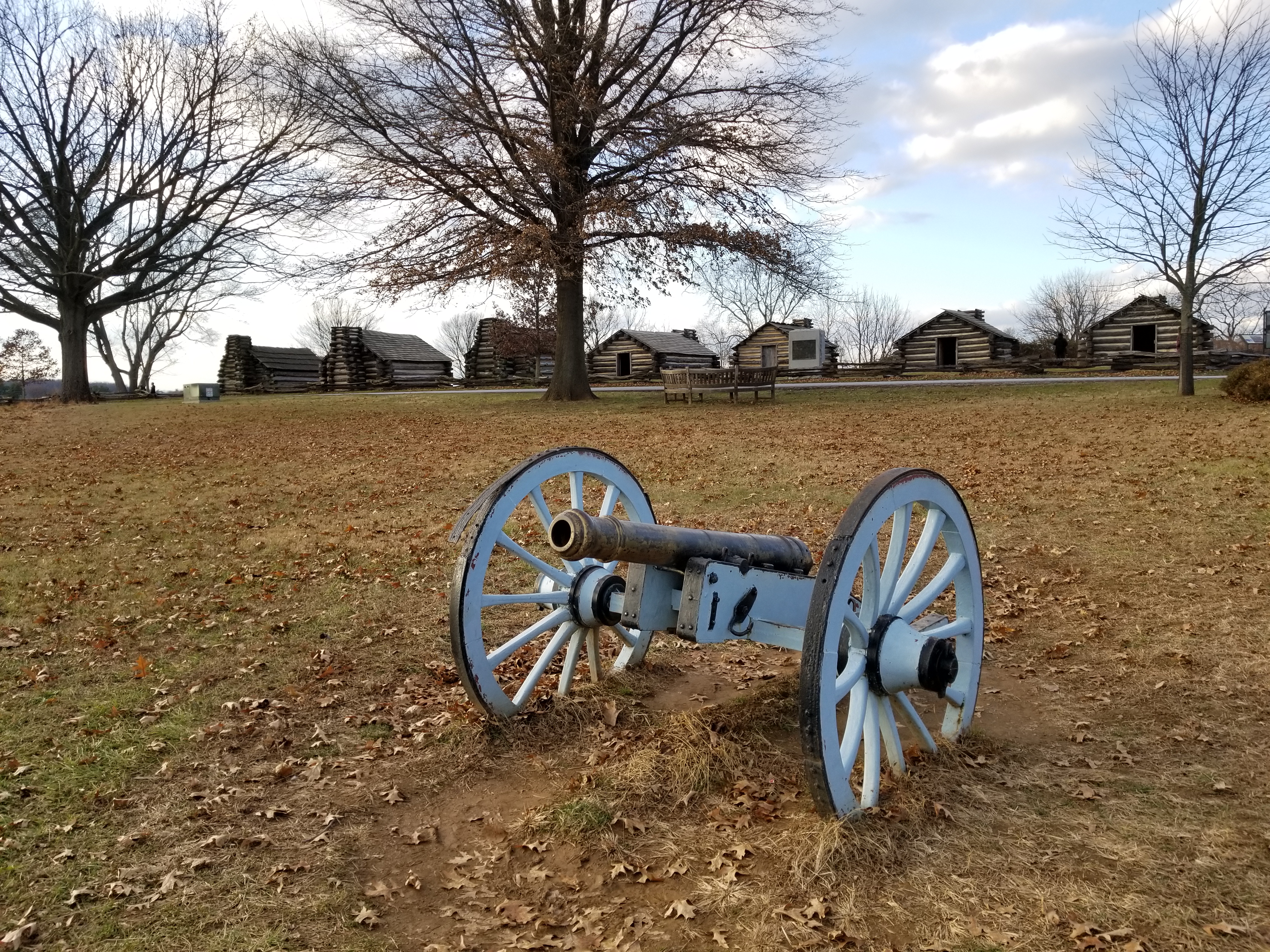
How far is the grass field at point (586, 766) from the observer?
125 inches

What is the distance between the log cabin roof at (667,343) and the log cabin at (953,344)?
10.5m

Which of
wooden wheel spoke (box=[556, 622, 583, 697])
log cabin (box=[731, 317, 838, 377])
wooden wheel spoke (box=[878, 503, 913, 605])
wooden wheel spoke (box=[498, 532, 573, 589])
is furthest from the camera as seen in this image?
log cabin (box=[731, 317, 838, 377])

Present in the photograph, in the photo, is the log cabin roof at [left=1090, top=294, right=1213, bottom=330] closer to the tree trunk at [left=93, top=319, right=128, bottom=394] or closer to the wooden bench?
the wooden bench

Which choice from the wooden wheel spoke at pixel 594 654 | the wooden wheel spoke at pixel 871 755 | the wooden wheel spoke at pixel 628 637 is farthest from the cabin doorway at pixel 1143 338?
the wooden wheel spoke at pixel 871 755

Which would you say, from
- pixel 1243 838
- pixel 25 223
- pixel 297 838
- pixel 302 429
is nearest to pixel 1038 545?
pixel 1243 838

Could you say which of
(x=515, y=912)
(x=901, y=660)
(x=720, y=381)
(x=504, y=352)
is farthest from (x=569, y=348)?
(x=504, y=352)

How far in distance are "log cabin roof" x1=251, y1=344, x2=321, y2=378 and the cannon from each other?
4283 cm

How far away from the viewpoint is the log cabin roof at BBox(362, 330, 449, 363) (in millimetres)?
42812

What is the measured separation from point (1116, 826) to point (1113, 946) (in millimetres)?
852

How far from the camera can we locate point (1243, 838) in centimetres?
356

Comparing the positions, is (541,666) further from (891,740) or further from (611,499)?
(891,740)

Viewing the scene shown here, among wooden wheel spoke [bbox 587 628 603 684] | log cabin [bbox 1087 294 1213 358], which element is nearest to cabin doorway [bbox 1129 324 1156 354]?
log cabin [bbox 1087 294 1213 358]

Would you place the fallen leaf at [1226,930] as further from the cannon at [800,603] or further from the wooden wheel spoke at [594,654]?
the wooden wheel spoke at [594,654]

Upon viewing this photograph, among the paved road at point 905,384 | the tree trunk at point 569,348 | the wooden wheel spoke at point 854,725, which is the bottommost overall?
the wooden wheel spoke at point 854,725
